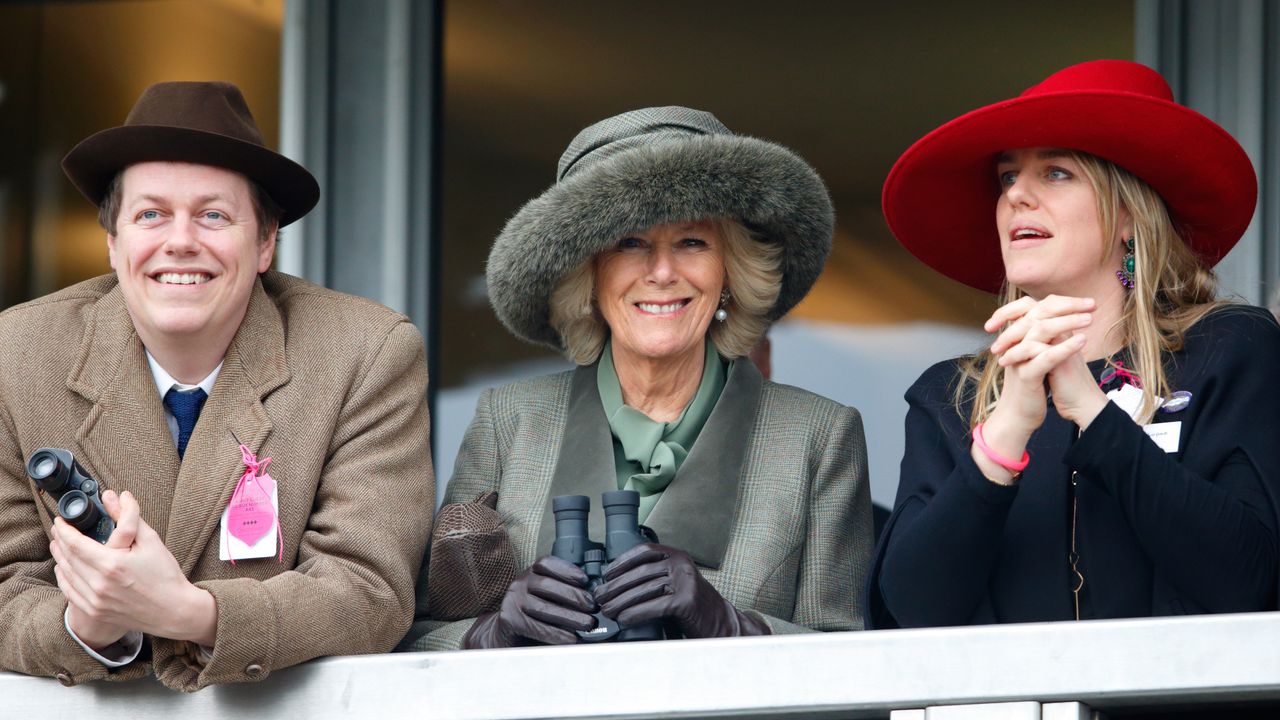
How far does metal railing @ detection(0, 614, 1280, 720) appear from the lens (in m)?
2.41

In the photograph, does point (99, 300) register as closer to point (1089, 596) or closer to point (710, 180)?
point (710, 180)

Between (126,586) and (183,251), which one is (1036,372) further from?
(183,251)

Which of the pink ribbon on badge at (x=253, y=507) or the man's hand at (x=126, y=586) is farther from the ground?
the pink ribbon on badge at (x=253, y=507)

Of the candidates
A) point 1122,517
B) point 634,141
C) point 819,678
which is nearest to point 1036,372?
point 1122,517

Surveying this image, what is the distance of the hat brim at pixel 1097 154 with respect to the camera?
9.67 feet

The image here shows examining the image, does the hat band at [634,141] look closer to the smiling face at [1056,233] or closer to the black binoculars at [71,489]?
the smiling face at [1056,233]

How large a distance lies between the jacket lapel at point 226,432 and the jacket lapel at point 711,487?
29.0 inches

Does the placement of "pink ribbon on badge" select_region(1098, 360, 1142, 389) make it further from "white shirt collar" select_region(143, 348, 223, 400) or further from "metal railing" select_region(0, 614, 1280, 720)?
"white shirt collar" select_region(143, 348, 223, 400)

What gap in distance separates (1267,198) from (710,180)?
1677 millimetres

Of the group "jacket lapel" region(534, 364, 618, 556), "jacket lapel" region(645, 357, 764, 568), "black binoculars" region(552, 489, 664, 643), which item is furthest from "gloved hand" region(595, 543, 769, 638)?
"jacket lapel" region(534, 364, 618, 556)

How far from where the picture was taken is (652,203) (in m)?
3.34

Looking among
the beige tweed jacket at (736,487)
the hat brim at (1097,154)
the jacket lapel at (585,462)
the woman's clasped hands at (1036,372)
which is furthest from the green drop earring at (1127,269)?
the jacket lapel at (585,462)

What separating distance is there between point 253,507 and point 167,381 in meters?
0.35

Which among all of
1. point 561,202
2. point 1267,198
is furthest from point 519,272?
point 1267,198
